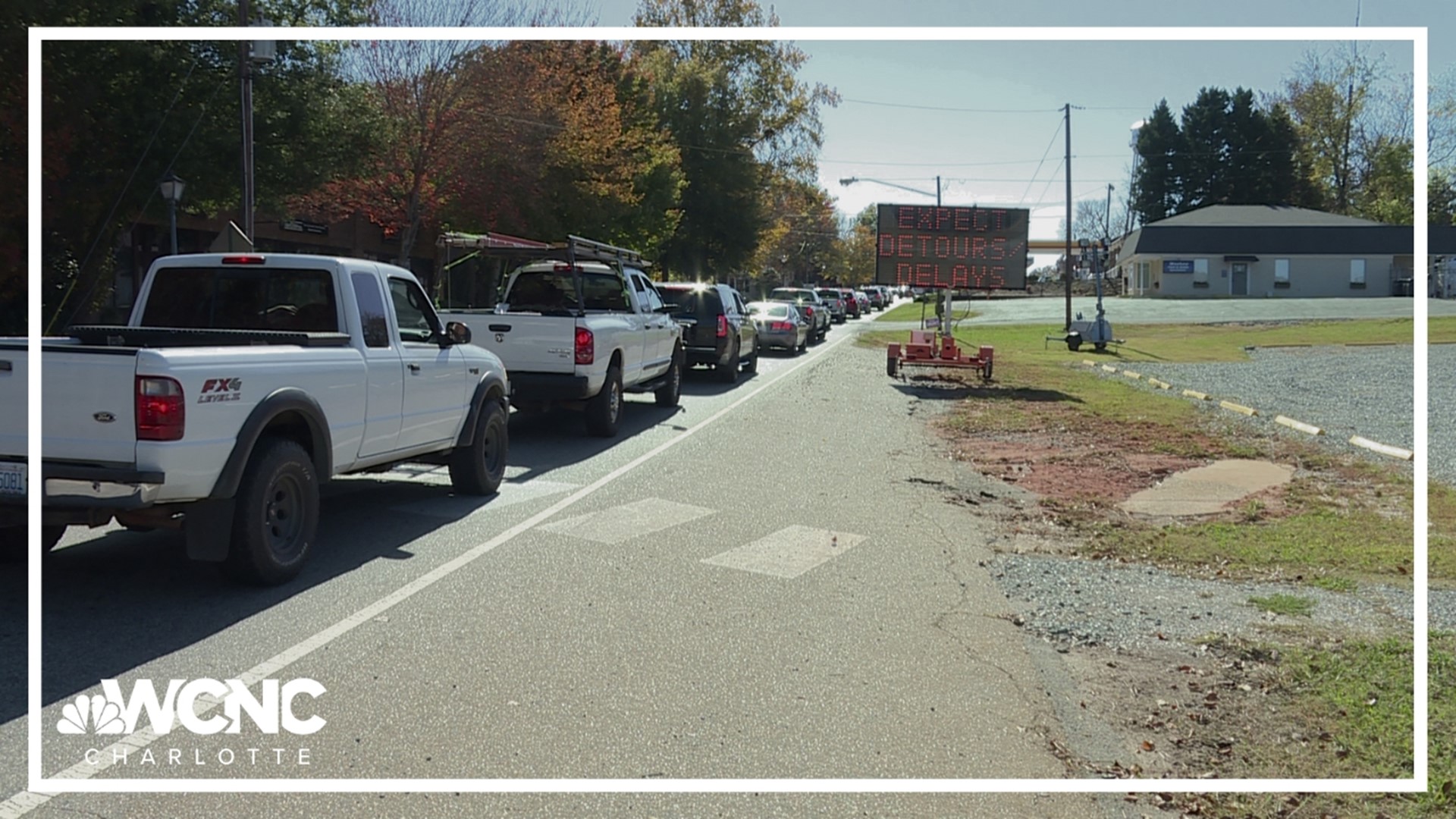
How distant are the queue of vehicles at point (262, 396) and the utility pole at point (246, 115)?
8213 millimetres

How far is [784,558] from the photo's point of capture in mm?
8008

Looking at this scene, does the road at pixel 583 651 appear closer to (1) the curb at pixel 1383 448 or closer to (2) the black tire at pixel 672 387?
(1) the curb at pixel 1383 448

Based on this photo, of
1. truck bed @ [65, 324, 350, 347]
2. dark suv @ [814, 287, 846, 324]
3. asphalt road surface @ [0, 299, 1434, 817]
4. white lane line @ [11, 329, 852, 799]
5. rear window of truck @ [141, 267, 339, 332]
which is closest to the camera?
white lane line @ [11, 329, 852, 799]

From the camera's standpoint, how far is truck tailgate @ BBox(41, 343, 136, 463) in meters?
5.93

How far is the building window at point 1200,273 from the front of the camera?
235 feet

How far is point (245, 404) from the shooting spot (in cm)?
646

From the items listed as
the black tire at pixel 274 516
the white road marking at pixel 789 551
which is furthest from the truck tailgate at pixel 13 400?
the white road marking at pixel 789 551

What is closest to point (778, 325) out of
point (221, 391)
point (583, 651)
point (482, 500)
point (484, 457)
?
point (484, 457)

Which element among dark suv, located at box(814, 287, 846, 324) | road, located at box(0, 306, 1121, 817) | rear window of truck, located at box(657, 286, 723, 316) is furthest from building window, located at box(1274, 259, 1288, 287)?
road, located at box(0, 306, 1121, 817)

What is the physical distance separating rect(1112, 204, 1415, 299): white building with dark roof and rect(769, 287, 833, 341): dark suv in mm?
32178

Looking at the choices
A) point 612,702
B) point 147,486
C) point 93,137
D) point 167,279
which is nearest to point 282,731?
point 612,702

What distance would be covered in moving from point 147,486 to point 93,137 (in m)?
16.3

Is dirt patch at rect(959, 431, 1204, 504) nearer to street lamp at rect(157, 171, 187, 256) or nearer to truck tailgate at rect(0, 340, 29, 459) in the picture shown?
truck tailgate at rect(0, 340, 29, 459)

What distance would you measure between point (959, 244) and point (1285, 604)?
16.1 m
